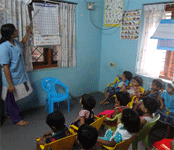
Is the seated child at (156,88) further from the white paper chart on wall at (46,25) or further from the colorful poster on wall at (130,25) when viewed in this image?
the white paper chart on wall at (46,25)

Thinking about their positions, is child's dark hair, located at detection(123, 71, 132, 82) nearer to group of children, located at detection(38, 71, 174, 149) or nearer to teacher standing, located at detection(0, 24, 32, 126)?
group of children, located at detection(38, 71, 174, 149)

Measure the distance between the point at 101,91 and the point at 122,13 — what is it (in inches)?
78.7

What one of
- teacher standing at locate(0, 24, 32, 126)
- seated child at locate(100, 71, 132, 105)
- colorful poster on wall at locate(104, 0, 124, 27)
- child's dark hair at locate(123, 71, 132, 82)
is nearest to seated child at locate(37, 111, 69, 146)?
teacher standing at locate(0, 24, 32, 126)

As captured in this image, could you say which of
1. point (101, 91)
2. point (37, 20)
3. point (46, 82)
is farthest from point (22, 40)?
point (101, 91)

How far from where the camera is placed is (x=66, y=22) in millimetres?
3322

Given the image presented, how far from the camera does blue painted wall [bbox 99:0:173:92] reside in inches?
131

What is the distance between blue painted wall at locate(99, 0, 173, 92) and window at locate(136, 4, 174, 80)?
12 centimetres

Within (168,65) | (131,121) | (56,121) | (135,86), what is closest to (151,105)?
(131,121)

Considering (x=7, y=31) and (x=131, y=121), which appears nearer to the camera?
(x=131, y=121)

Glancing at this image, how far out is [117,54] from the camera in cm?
378

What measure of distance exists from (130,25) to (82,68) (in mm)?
1436

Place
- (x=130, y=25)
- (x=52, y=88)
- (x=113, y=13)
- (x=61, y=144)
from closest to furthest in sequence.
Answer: (x=61, y=144) < (x=52, y=88) < (x=130, y=25) < (x=113, y=13)

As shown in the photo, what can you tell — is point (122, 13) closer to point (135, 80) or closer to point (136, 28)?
point (136, 28)

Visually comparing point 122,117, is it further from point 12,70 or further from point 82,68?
point 82,68
